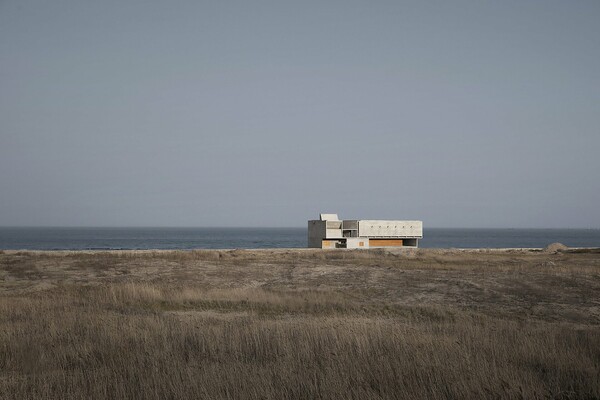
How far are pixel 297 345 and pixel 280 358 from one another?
992 mm

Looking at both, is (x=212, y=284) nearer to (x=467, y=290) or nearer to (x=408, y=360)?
(x=467, y=290)

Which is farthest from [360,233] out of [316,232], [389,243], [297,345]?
[297,345]

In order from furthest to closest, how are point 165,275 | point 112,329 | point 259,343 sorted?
point 165,275 → point 112,329 → point 259,343

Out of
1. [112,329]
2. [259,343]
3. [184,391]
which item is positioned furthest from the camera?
[112,329]

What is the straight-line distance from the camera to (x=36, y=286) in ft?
93.2

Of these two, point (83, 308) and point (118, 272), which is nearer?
point (83, 308)

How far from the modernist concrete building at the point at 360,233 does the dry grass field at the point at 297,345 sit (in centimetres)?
5210

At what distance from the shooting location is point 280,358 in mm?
11891

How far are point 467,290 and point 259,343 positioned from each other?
16.2 metres

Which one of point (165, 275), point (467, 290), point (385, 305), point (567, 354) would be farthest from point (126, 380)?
point (165, 275)

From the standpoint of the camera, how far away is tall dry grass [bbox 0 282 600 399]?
945 centimetres

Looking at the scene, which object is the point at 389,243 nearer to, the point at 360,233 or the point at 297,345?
the point at 360,233

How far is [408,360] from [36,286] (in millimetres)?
22846

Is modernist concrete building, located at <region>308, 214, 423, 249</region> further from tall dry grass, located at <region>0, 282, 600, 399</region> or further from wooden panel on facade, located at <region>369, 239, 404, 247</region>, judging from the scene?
tall dry grass, located at <region>0, 282, 600, 399</region>
